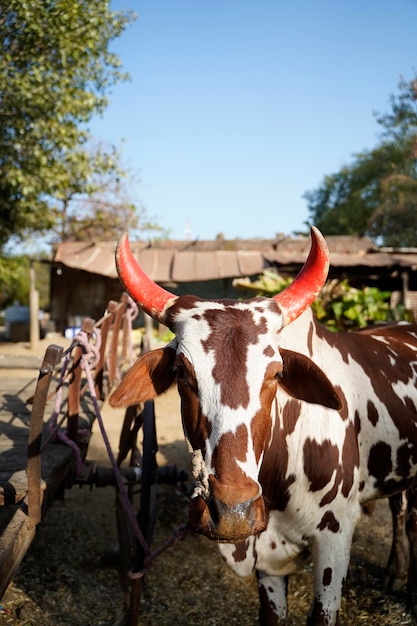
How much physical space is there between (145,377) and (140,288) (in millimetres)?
394

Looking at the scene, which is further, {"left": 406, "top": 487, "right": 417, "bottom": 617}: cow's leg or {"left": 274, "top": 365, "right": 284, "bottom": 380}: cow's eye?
{"left": 406, "top": 487, "right": 417, "bottom": 617}: cow's leg

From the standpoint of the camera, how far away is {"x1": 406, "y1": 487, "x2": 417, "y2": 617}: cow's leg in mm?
3314

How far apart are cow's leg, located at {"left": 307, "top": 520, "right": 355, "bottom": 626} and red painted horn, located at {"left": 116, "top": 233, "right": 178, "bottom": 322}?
4.15 feet

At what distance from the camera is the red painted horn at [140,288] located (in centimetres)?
223

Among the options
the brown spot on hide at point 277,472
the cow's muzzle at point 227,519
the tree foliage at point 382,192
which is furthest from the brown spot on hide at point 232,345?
the tree foliage at point 382,192

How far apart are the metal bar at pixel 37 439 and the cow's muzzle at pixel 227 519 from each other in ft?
2.46

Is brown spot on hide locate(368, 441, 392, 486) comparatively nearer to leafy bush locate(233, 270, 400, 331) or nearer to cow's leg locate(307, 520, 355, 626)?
cow's leg locate(307, 520, 355, 626)

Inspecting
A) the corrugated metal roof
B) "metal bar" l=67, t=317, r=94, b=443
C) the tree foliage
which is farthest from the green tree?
the tree foliage

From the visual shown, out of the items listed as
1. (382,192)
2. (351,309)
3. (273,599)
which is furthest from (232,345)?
(382,192)

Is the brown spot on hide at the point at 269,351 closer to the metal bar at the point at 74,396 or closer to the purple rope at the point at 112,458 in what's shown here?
the purple rope at the point at 112,458

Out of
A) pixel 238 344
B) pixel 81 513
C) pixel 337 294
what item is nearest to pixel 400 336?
pixel 238 344

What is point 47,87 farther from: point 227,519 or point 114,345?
point 227,519

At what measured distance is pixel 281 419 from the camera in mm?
2471

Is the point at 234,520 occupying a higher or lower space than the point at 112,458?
higher
